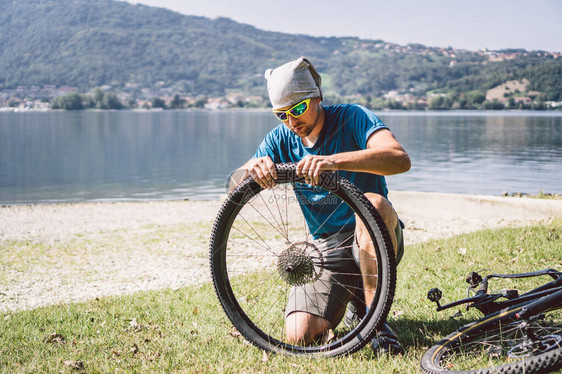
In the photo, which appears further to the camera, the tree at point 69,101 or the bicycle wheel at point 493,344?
the tree at point 69,101

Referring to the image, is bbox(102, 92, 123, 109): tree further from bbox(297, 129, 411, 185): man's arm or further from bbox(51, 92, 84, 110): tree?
bbox(297, 129, 411, 185): man's arm

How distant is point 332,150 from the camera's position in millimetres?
3801

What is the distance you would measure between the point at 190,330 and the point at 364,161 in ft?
7.02

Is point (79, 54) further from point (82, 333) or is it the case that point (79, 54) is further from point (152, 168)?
point (82, 333)

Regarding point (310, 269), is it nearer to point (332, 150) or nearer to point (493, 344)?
point (332, 150)

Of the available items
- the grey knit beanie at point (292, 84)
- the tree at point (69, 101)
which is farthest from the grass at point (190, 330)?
the tree at point (69, 101)

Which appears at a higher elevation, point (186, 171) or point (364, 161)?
point (364, 161)

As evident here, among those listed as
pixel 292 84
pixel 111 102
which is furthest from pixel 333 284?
pixel 111 102

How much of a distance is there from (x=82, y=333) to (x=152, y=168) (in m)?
41.3

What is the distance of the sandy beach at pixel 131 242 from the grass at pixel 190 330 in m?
1.64

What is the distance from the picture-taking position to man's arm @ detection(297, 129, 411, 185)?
10.5ft

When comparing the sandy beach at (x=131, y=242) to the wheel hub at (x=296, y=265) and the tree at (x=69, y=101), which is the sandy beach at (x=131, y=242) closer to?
the wheel hub at (x=296, y=265)

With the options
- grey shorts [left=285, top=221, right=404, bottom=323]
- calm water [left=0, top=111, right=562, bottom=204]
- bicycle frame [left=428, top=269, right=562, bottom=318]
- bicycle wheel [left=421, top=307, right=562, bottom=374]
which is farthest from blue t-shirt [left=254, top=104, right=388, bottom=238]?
calm water [left=0, top=111, right=562, bottom=204]

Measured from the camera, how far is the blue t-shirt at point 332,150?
12.2 feet
